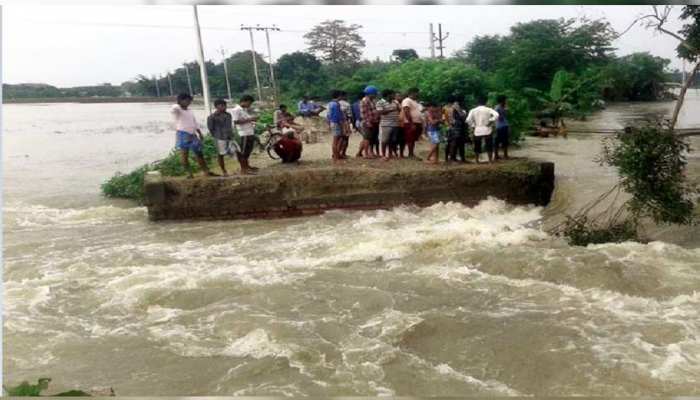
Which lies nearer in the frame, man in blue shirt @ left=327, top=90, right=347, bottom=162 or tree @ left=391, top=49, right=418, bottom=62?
man in blue shirt @ left=327, top=90, right=347, bottom=162

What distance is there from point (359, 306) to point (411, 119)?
5410 mm

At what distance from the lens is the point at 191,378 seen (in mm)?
4574

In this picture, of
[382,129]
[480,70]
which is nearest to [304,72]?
[480,70]

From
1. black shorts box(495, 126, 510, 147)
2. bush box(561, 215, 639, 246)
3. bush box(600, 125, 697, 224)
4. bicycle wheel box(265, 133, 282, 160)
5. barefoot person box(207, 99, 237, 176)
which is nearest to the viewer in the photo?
bush box(600, 125, 697, 224)

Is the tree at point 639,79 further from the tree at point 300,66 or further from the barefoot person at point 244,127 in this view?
the barefoot person at point 244,127

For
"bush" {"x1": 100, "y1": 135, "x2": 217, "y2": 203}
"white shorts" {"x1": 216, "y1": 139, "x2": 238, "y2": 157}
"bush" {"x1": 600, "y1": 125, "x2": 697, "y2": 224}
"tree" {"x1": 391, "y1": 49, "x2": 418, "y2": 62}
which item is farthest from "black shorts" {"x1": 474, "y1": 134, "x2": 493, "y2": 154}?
"tree" {"x1": 391, "y1": 49, "x2": 418, "y2": 62}

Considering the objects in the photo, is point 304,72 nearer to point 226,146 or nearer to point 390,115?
point 390,115

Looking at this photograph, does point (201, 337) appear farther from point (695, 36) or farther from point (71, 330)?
point (695, 36)

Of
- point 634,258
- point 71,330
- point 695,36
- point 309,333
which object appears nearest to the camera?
point 309,333

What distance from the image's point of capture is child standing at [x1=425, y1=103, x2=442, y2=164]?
10430 millimetres

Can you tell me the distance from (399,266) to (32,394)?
14.5ft

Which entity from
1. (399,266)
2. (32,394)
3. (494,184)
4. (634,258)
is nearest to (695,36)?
(494,184)

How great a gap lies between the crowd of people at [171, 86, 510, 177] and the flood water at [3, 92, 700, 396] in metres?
1.16

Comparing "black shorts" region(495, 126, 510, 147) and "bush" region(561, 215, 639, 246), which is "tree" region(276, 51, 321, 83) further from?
"bush" region(561, 215, 639, 246)
